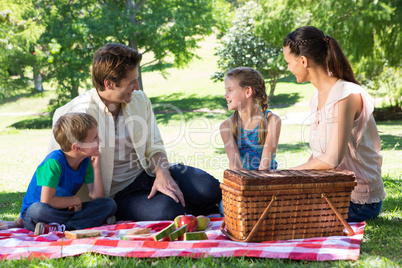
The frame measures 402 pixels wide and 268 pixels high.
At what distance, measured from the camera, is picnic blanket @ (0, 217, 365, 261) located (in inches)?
106

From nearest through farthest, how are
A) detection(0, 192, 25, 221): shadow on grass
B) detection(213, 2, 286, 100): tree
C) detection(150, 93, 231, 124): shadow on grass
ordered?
detection(0, 192, 25, 221): shadow on grass
detection(150, 93, 231, 124): shadow on grass
detection(213, 2, 286, 100): tree

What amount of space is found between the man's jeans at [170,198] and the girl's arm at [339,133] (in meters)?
1.09

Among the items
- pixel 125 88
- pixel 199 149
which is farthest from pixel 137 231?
pixel 199 149

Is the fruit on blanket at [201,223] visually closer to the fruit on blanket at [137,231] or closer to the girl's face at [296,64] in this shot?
the fruit on blanket at [137,231]

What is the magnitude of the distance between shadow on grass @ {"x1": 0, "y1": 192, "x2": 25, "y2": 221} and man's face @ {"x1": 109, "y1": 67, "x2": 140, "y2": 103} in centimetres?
175

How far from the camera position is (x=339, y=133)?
10.3 feet

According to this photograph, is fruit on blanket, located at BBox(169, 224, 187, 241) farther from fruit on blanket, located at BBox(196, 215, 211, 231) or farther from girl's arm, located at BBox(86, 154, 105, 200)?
girl's arm, located at BBox(86, 154, 105, 200)

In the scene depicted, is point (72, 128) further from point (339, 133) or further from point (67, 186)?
point (339, 133)

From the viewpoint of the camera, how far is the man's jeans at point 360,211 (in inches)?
136

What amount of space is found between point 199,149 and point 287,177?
8.51 meters

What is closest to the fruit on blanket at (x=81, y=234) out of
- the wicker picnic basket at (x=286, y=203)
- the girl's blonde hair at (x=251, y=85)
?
the wicker picnic basket at (x=286, y=203)

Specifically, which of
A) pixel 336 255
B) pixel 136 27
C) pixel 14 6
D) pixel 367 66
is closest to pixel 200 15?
pixel 136 27

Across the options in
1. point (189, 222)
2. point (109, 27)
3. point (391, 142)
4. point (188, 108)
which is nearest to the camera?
point (189, 222)

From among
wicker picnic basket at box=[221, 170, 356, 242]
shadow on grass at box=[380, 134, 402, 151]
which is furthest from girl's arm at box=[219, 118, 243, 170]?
shadow on grass at box=[380, 134, 402, 151]
